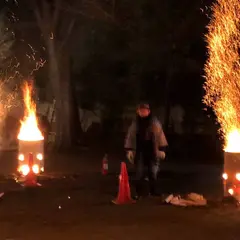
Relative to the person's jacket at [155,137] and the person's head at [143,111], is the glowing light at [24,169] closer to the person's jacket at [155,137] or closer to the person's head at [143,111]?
the person's jacket at [155,137]

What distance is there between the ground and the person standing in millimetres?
654

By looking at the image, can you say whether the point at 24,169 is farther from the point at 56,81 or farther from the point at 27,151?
the point at 56,81

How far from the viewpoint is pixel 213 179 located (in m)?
15.6

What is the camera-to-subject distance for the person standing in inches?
462

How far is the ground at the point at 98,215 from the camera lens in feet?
29.5

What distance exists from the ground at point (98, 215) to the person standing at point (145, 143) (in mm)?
654

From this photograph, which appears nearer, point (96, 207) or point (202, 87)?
point (96, 207)

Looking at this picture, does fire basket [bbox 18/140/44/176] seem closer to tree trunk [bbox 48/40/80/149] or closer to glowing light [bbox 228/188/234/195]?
glowing light [bbox 228/188/234/195]

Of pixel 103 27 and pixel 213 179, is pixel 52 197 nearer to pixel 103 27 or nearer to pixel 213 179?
pixel 213 179

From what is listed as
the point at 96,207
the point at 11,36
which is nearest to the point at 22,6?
the point at 11,36

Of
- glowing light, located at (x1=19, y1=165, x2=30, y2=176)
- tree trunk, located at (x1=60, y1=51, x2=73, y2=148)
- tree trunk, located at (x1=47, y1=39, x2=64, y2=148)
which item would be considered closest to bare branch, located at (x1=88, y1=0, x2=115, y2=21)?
tree trunk, located at (x1=47, y1=39, x2=64, y2=148)

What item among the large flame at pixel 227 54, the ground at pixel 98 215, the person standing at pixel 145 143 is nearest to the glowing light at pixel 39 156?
the ground at pixel 98 215

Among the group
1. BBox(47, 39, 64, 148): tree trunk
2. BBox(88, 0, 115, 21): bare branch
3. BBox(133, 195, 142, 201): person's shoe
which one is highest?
BBox(88, 0, 115, 21): bare branch

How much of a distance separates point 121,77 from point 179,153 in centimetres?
542
